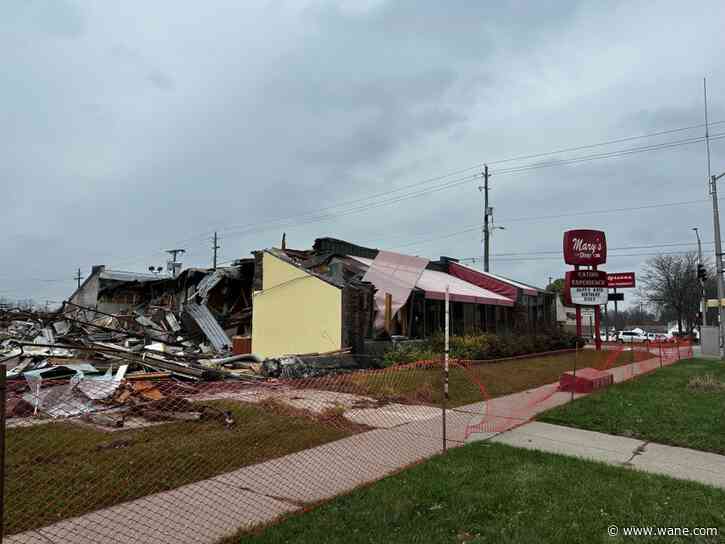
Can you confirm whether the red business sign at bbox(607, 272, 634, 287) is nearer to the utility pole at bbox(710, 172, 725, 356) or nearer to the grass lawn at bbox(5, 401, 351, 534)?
the utility pole at bbox(710, 172, 725, 356)

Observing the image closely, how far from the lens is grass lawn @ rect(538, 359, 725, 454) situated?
8.20 metres

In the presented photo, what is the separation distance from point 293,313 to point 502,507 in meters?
14.9

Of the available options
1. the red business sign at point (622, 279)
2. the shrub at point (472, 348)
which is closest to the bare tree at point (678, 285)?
the red business sign at point (622, 279)

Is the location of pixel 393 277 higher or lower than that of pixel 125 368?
higher

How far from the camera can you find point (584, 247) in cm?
2711

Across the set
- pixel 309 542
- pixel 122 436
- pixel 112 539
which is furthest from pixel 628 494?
pixel 122 436

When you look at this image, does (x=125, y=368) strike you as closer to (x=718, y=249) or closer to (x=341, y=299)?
(x=341, y=299)

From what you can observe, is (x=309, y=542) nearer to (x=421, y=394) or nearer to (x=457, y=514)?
(x=457, y=514)

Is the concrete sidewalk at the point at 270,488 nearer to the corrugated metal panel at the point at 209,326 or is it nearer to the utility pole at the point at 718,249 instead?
the corrugated metal panel at the point at 209,326

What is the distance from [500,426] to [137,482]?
581 cm

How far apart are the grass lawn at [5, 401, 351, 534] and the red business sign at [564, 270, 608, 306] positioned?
70.7ft

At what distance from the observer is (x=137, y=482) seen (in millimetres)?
5488

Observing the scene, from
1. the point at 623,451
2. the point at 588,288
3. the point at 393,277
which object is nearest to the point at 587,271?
the point at 588,288

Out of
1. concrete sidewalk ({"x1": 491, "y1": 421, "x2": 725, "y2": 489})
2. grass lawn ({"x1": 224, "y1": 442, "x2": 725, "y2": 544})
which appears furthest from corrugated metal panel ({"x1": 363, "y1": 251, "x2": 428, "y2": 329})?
grass lawn ({"x1": 224, "y1": 442, "x2": 725, "y2": 544})
